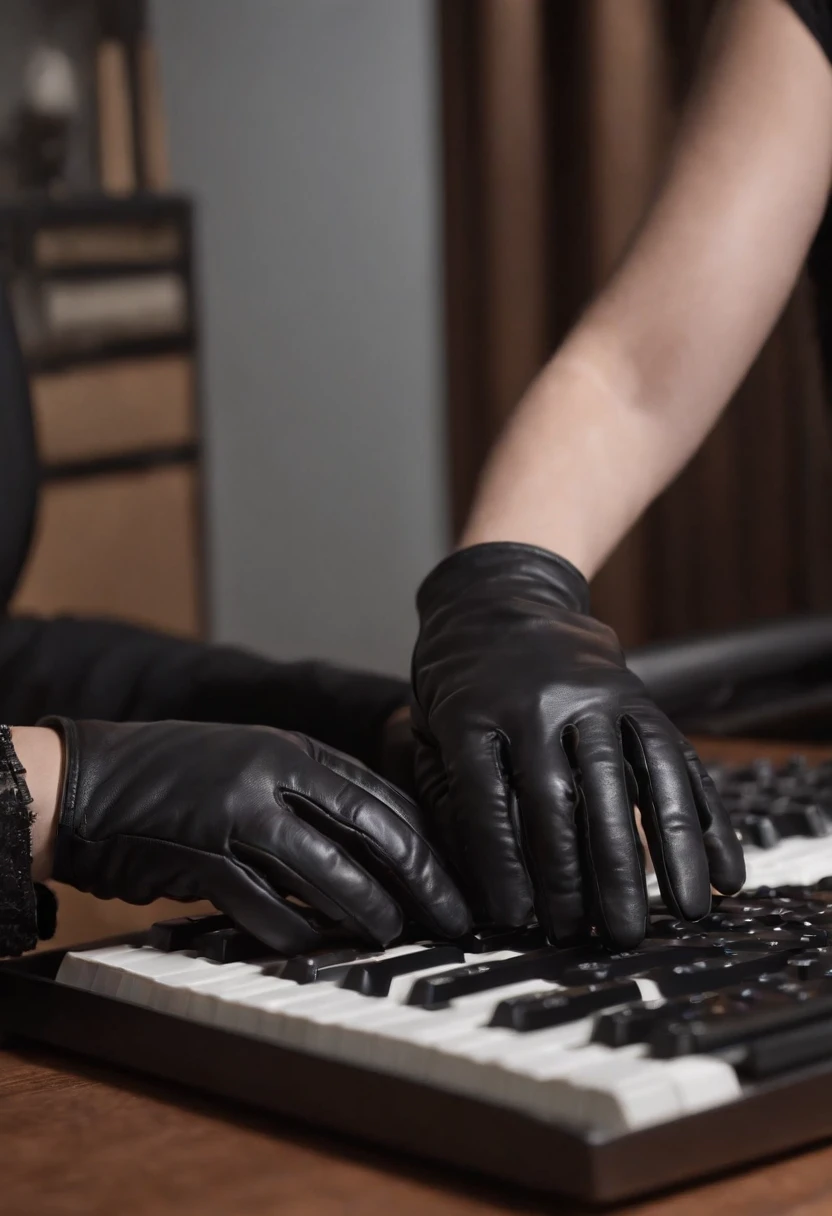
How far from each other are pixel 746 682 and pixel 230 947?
3.03ft

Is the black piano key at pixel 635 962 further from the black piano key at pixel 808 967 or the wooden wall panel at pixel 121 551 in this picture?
the wooden wall panel at pixel 121 551

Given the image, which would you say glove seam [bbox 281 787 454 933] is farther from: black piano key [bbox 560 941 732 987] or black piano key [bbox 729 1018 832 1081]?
black piano key [bbox 729 1018 832 1081]

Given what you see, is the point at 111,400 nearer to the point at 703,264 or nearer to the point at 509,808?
the point at 703,264

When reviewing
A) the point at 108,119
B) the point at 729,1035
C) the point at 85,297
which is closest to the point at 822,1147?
the point at 729,1035

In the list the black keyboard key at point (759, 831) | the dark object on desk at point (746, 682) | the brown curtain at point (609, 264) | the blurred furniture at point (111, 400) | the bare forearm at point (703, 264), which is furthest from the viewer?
the blurred furniture at point (111, 400)

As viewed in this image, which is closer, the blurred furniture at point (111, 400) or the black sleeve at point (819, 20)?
the black sleeve at point (819, 20)

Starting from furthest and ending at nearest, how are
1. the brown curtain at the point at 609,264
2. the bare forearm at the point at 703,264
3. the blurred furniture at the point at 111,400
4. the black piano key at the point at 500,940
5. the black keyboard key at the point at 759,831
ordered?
the blurred furniture at the point at 111,400, the brown curtain at the point at 609,264, the bare forearm at the point at 703,264, the black keyboard key at the point at 759,831, the black piano key at the point at 500,940

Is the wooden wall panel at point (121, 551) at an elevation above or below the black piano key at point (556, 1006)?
below

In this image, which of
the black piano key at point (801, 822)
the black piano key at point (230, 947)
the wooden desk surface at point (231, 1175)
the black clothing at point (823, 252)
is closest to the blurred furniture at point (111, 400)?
the black clothing at point (823, 252)

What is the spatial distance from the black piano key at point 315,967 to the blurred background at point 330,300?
2329mm

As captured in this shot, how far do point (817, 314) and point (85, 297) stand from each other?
2547mm

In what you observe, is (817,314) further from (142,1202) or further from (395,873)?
(142,1202)

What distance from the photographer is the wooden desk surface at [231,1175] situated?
0.49m

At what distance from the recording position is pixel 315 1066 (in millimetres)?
552
